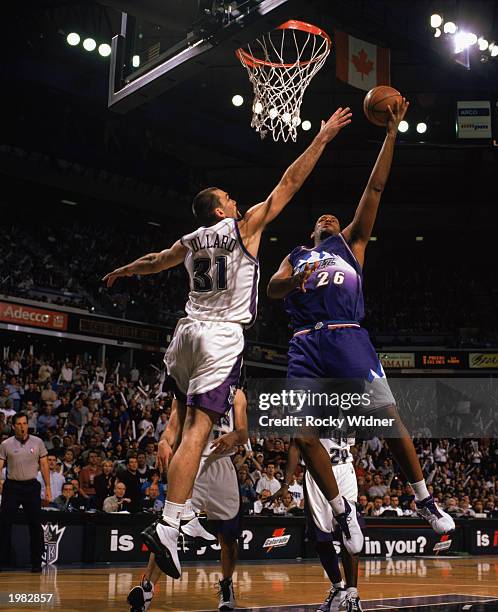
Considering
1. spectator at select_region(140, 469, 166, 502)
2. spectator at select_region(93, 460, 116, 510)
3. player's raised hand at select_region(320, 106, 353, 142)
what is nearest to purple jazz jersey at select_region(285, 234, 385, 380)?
player's raised hand at select_region(320, 106, 353, 142)

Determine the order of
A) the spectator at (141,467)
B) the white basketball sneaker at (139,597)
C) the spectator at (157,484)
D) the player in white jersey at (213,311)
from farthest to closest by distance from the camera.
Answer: the spectator at (141,467)
the spectator at (157,484)
the white basketball sneaker at (139,597)
the player in white jersey at (213,311)

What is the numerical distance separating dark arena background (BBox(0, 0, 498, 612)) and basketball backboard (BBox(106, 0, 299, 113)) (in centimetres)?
2

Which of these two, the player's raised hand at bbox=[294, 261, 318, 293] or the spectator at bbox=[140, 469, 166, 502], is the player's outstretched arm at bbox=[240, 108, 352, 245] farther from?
the spectator at bbox=[140, 469, 166, 502]

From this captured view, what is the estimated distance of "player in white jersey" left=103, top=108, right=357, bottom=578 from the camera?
15.9ft

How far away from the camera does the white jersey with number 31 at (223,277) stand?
5.14 meters

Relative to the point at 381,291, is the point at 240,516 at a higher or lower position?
lower

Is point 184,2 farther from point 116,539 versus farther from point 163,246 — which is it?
point 163,246

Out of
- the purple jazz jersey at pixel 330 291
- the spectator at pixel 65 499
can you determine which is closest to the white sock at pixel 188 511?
the purple jazz jersey at pixel 330 291

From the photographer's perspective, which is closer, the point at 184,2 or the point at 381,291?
the point at 184,2

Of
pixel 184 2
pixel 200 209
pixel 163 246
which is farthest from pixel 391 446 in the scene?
pixel 163 246

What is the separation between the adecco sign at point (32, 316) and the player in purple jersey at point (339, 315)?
15454 mm

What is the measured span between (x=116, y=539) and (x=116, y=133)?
16.3 m

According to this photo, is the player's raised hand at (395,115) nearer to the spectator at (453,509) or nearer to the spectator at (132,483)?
the spectator at (132,483)

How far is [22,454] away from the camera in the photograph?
9.45 meters
